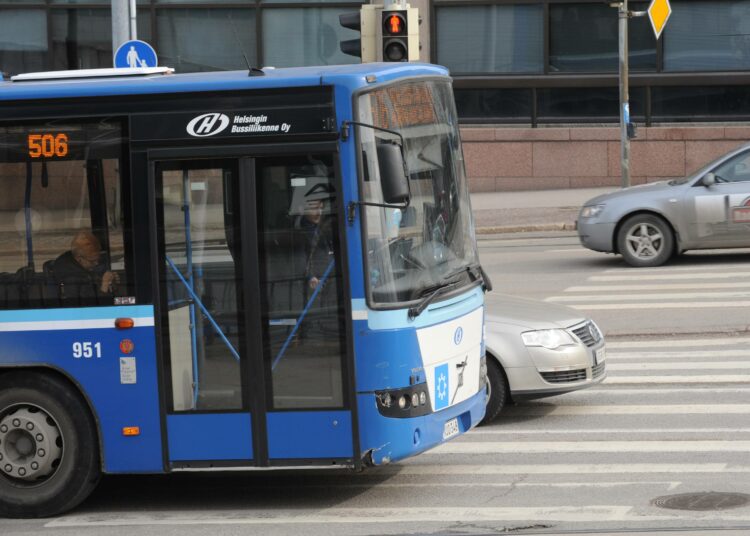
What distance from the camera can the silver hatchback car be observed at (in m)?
18.4

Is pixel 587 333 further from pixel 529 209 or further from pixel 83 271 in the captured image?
pixel 529 209

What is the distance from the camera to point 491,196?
101 feet

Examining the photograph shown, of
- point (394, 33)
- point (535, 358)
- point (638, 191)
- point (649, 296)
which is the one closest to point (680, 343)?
point (649, 296)

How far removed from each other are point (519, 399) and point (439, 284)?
8.63 feet

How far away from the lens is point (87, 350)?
8.18 metres

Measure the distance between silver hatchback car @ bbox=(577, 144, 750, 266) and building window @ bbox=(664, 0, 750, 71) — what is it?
515 inches

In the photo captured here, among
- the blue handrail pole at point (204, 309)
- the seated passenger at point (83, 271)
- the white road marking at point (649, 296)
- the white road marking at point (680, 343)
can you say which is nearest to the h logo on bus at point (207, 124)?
the blue handrail pole at point (204, 309)

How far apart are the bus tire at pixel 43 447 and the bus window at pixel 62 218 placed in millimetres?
538

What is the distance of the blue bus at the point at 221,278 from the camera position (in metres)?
7.86

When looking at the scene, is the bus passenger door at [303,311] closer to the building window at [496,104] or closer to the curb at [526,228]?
the curb at [526,228]

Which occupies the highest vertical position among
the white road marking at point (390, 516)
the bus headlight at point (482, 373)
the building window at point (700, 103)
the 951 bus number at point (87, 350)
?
the building window at point (700, 103)

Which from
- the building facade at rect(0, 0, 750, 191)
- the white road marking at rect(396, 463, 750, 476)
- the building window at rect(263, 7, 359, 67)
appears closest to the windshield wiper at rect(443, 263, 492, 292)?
the white road marking at rect(396, 463, 750, 476)

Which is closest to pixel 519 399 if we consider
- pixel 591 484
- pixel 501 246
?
pixel 591 484

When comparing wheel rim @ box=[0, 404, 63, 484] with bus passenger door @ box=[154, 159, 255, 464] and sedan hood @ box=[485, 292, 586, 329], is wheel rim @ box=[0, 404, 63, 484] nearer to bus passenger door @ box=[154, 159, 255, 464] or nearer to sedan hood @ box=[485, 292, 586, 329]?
bus passenger door @ box=[154, 159, 255, 464]
